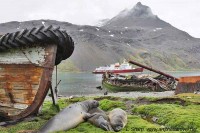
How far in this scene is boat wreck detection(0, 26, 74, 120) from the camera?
15.4m

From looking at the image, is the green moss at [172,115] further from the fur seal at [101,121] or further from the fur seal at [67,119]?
the fur seal at [67,119]

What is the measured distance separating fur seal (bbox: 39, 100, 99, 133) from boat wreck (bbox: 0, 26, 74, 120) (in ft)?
3.71

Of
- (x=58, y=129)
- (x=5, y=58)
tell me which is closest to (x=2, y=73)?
(x=5, y=58)

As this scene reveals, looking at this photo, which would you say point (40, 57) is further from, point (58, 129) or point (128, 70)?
point (128, 70)

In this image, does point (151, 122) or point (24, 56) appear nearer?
point (24, 56)

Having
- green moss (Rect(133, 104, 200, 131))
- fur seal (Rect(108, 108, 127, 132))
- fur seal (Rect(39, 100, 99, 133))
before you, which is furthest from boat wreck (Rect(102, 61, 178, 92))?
fur seal (Rect(39, 100, 99, 133))

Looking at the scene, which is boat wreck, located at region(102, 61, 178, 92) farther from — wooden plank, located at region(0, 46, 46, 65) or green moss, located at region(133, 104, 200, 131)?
wooden plank, located at region(0, 46, 46, 65)

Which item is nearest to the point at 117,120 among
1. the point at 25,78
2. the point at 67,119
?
the point at 67,119

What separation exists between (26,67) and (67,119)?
2.79 meters

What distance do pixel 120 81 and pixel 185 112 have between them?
187 ft

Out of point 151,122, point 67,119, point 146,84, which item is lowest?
point 146,84

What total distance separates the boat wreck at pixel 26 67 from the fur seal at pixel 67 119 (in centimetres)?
113

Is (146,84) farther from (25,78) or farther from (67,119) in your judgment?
(67,119)

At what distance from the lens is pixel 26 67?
1573 centimetres
